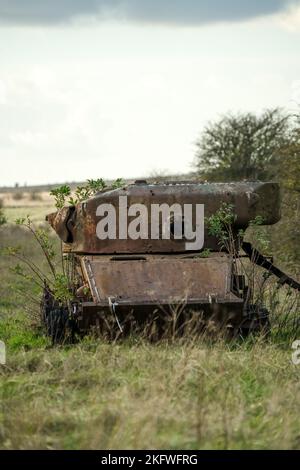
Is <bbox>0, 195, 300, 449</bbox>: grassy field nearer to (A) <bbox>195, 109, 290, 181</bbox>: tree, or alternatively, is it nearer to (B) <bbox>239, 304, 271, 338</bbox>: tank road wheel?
(B) <bbox>239, 304, 271, 338</bbox>: tank road wheel

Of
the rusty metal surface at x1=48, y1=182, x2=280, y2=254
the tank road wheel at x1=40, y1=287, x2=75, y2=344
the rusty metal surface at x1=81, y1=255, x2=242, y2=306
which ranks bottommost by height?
the tank road wheel at x1=40, y1=287, x2=75, y2=344

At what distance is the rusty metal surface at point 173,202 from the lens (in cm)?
1110

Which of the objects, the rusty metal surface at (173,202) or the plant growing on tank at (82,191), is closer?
the rusty metal surface at (173,202)

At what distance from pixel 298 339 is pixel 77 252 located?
109 inches

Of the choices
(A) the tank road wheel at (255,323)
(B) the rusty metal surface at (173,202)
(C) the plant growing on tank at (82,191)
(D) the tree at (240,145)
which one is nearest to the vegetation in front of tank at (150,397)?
(A) the tank road wheel at (255,323)

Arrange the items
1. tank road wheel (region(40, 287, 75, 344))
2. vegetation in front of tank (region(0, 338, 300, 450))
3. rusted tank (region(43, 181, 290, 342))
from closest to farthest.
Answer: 1. vegetation in front of tank (region(0, 338, 300, 450))
2. rusted tank (region(43, 181, 290, 342))
3. tank road wheel (region(40, 287, 75, 344))

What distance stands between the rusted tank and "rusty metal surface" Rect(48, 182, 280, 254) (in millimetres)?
11

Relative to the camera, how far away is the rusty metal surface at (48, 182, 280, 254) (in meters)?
11.1

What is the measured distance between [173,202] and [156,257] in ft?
2.33

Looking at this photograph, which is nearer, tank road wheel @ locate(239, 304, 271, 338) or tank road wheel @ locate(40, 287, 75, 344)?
tank road wheel @ locate(40, 287, 75, 344)

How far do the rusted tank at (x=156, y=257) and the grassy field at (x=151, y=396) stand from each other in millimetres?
328

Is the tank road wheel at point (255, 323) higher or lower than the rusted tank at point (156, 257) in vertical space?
lower

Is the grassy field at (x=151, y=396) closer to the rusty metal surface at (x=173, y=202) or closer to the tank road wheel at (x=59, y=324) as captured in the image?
the tank road wheel at (x=59, y=324)

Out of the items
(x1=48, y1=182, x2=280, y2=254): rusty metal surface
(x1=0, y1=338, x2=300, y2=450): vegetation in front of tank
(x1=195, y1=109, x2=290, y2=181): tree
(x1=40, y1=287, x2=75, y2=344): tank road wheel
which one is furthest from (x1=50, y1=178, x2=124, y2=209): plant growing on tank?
(x1=195, y1=109, x2=290, y2=181): tree
